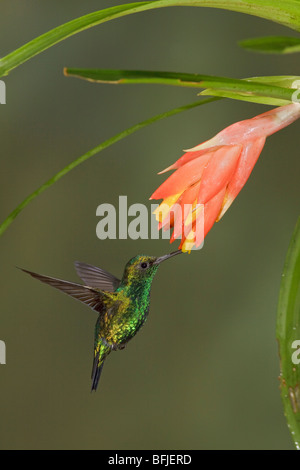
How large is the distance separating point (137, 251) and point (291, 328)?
104cm

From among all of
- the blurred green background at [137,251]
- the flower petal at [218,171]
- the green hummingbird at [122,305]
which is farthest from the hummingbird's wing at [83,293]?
the blurred green background at [137,251]

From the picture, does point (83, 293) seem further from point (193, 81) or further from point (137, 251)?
point (137, 251)

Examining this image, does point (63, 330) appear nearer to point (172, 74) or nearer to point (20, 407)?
point (20, 407)

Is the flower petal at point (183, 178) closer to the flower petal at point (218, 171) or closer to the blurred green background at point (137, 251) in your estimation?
the flower petal at point (218, 171)

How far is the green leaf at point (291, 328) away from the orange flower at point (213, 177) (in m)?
0.06

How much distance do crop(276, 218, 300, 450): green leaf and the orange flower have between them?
2.2 inches

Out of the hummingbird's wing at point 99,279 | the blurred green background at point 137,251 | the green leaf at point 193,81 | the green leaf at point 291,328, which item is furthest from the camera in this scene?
the blurred green background at point 137,251

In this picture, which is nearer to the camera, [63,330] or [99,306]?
[99,306]

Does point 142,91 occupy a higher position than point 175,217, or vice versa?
point 142,91

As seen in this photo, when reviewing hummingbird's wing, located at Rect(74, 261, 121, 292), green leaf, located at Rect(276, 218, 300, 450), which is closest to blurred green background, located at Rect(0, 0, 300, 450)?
hummingbird's wing, located at Rect(74, 261, 121, 292)

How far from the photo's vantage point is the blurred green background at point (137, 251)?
135 centimetres

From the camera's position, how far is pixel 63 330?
1.41 metres
